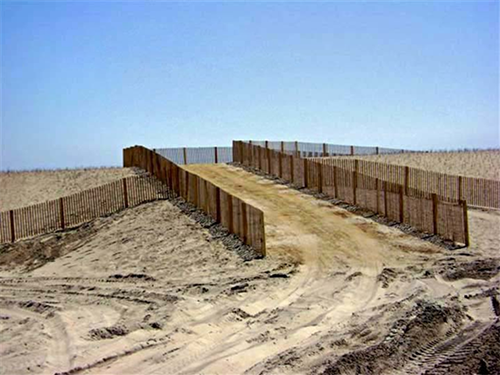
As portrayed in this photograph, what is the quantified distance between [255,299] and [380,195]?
1183 centimetres

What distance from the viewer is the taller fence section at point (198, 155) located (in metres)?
43.5

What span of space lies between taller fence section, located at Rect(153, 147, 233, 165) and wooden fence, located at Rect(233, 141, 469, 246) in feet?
28.2

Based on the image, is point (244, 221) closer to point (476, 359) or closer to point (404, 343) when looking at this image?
point (404, 343)

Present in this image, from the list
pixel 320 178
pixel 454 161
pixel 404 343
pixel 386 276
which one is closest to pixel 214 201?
pixel 320 178

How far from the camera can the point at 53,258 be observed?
25.0 m

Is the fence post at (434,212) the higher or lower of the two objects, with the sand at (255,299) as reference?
higher

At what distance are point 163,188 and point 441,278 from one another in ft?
56.5

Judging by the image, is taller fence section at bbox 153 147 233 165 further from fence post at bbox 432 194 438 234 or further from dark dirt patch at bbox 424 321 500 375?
dark dirt patch at bbox 424 321 500 375

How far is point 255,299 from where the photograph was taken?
1470cm

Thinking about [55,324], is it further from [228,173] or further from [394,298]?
[228,173]

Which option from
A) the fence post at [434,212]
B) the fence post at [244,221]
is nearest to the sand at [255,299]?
the fence post at [244,221]

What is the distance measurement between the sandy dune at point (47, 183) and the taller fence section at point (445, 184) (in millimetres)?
14849

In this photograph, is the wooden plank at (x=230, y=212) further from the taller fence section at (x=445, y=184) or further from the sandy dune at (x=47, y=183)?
the sandy dune at (x=47, y=183)

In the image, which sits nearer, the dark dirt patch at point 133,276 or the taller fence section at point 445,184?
the dark dirt patch at point 133,276
